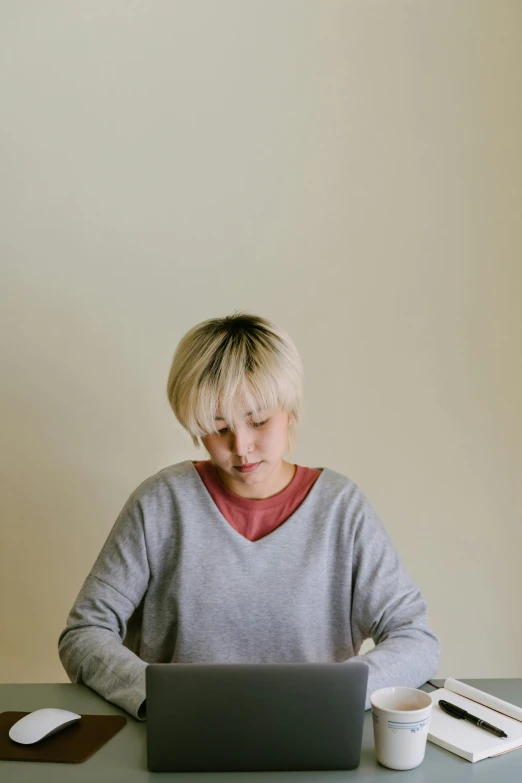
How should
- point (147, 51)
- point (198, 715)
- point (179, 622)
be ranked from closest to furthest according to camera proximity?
point (198, 715) → point (179, 622) → point (147, 51)

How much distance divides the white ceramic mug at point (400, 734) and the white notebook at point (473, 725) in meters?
0.07

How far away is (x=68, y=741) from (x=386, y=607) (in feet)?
2.18

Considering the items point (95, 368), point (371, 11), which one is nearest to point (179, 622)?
point (95, 368)

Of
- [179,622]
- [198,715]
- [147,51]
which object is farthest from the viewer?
[147,51]

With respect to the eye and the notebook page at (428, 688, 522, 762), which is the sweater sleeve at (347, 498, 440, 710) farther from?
the eye

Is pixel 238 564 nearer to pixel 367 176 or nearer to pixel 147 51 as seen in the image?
pixel 367 176

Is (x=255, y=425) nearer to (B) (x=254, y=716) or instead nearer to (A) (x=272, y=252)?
(B) (x=254, y=716)

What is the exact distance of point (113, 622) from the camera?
1.57 metres

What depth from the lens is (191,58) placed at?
7.41ft

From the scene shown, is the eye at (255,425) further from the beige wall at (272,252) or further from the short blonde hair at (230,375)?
the beige wall at (272,252)

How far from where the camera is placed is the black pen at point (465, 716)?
1.20 meters

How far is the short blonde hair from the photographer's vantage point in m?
1.53

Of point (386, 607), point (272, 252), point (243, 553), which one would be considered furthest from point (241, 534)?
point (272, 252)

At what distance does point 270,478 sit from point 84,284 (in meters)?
0.91
